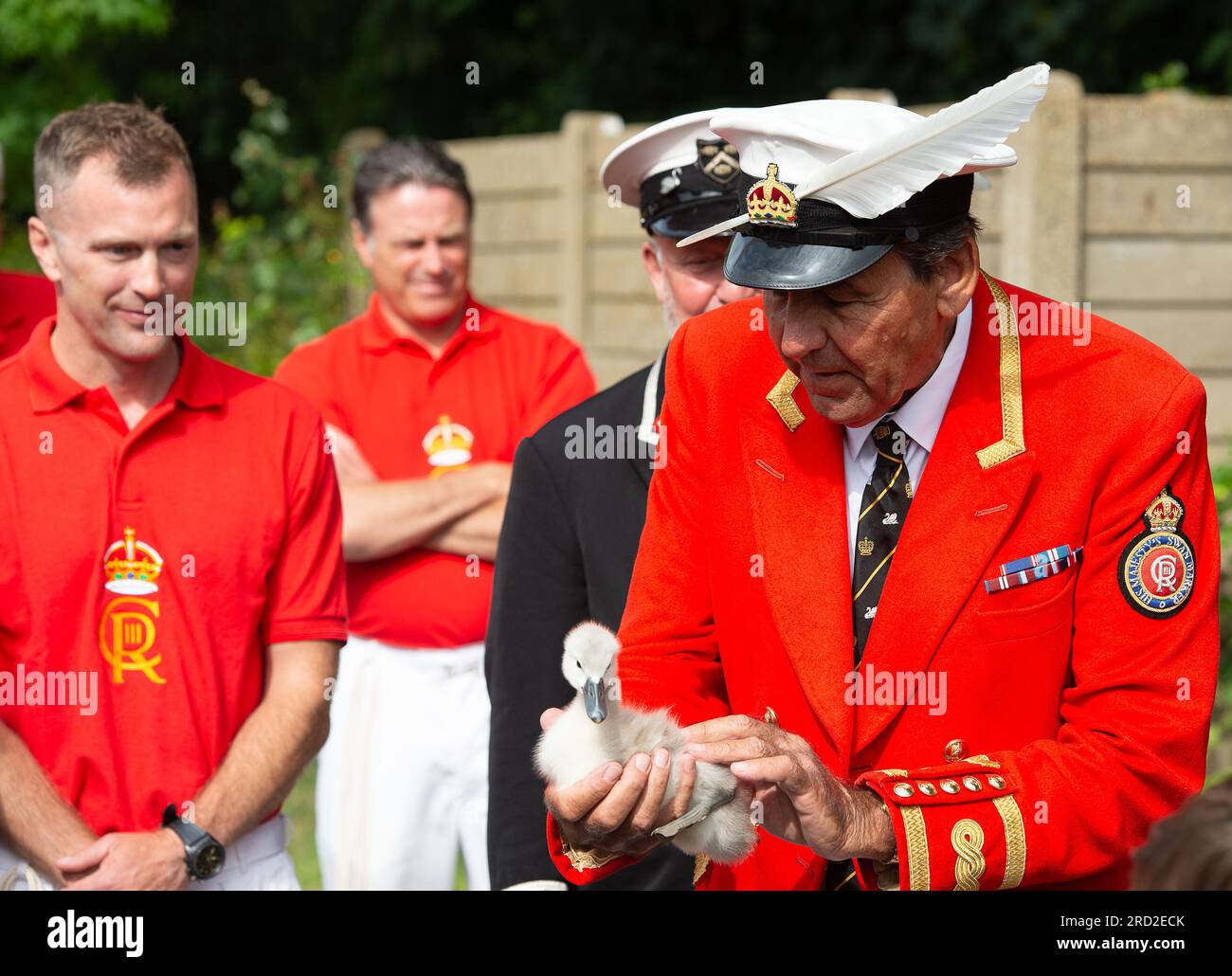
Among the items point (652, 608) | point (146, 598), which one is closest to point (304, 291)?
point (146, 598)

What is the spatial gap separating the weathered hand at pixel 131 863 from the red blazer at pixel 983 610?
1.17 meters

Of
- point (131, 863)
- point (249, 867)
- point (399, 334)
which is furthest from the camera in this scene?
A: point (399, 334)

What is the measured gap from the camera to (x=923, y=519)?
9.57 ft

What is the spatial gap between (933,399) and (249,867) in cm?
203

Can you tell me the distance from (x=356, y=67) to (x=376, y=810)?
480 inches

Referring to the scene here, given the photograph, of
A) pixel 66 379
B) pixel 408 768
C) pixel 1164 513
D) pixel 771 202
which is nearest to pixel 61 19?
pixel 408 768

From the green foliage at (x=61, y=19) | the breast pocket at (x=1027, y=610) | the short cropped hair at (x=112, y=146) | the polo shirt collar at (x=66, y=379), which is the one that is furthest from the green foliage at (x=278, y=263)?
the breast pocket at (x=1027, y=610)

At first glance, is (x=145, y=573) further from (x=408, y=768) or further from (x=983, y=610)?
(x=408, y=768)

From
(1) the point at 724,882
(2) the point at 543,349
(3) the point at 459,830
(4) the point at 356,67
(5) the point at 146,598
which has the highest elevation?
(4) the point at 356,67

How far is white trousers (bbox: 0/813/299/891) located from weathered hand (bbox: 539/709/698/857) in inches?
55.3

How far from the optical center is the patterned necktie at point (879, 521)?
9.71ft

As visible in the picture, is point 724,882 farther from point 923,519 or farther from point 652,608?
point 923,519

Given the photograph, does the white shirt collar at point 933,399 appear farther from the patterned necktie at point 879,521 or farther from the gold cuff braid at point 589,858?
the gold cuff braid at point 589,858

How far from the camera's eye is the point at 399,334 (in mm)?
6070
